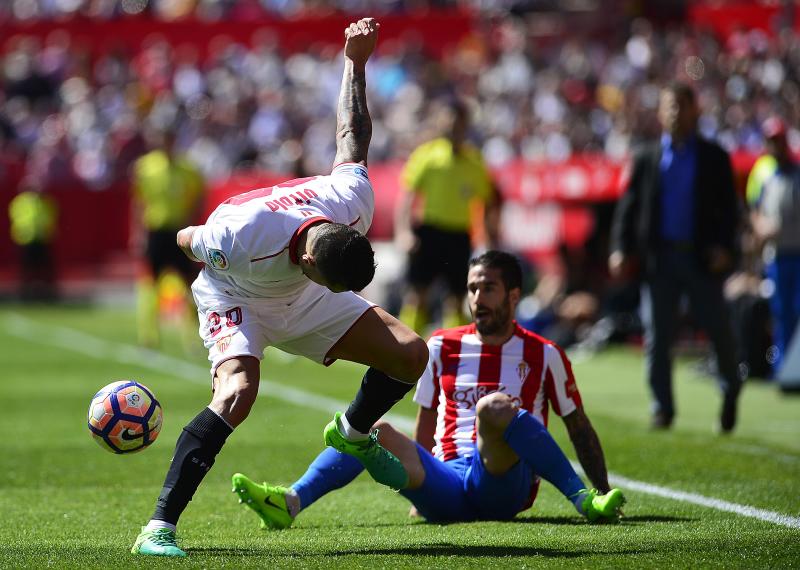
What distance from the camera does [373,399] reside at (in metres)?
6.16

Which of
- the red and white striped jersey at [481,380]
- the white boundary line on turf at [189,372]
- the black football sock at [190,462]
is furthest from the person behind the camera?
the white boundary line on turf at [189,372]

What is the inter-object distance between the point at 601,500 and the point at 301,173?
832cm

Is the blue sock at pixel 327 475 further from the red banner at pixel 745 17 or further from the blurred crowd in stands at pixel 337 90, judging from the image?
the red banner at pixel 745 17

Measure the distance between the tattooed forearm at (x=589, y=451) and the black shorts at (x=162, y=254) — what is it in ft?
34.1

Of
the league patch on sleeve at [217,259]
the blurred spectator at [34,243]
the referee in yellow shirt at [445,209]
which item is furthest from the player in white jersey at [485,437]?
the blurred spectator at [34,243]

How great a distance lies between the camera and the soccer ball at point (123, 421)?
6238mm

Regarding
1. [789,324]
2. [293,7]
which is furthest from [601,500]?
[293,7]

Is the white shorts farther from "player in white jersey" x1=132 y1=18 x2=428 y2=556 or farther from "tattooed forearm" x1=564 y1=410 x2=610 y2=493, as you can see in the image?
"tattooed forearm" x1=564 y1=410 x2=610 y2=493

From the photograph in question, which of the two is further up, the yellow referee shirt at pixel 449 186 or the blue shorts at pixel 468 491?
the yellow referee shirt at pixel 449 186

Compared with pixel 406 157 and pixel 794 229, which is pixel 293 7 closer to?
pixel 406 157

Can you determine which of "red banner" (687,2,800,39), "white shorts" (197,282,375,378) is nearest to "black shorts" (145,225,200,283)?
"white shorts" (197,282,375,378)

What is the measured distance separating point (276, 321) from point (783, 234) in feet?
25.7

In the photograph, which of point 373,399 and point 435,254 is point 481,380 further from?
point 435,254

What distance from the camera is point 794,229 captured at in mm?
12836
